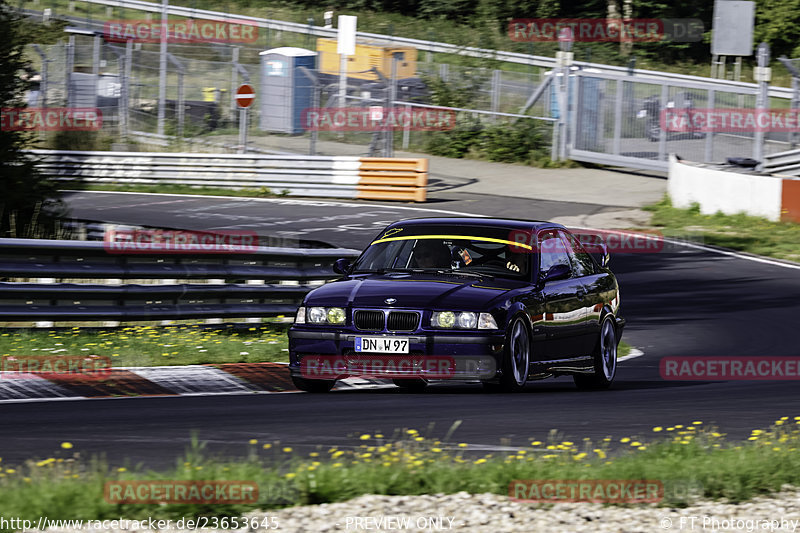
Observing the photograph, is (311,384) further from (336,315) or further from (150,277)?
(150,277)

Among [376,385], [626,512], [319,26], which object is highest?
[319,26]

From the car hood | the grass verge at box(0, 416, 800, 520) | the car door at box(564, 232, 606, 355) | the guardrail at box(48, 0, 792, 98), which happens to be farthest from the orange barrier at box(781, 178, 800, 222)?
the grass verge at box(0, 416, 800, 520)

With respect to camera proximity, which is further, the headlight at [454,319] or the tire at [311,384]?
the tire at [311,384]

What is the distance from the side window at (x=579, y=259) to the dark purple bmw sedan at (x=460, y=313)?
0.06ft

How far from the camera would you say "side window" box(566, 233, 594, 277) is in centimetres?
1164

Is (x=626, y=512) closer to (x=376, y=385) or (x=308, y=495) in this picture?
(x=308, y=495)

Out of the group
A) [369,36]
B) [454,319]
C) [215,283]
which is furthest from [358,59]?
[454,319]

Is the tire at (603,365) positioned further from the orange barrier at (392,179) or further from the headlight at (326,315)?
the orange barrier at (392,179)

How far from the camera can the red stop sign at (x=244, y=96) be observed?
3259 cm

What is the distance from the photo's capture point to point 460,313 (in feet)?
31.7

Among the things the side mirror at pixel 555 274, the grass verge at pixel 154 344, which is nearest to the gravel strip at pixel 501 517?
the side mirror at pixel 555 274

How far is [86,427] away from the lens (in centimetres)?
780

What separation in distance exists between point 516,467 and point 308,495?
111 centimetres

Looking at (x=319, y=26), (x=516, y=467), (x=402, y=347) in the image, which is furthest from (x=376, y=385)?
(x=319, y=26)
